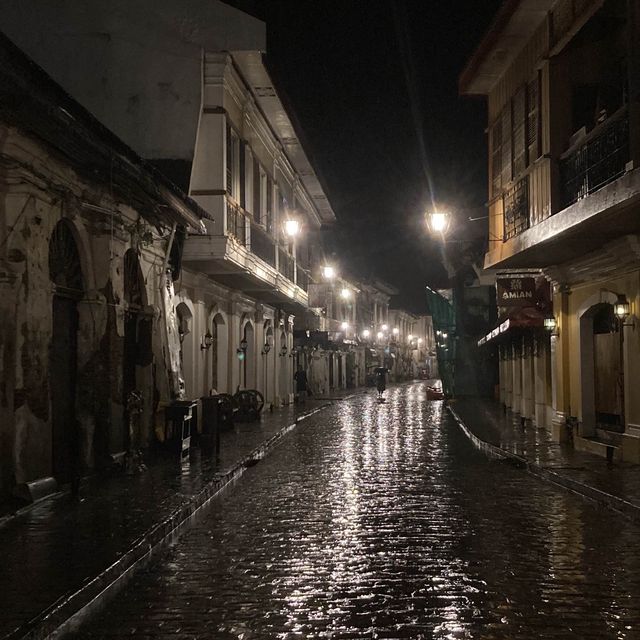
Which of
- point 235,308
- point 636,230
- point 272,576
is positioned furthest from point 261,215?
point 272,576

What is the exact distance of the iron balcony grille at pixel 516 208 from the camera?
51.5 ft

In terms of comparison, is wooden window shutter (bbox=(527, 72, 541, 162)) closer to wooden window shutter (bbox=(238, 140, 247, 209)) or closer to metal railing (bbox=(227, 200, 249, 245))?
metal railing (bbox=(227, 200, 249, 245))

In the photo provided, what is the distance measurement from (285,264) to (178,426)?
43.9 ft

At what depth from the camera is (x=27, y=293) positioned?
925 centimetres

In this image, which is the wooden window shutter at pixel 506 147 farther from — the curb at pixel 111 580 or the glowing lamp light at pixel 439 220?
the curb at pixel 111 580

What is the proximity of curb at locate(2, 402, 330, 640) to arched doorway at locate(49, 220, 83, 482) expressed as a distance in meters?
2.16

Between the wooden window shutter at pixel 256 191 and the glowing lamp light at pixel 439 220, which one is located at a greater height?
the wooden window shutter at pixel 256 191

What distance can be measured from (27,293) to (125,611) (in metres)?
4.67

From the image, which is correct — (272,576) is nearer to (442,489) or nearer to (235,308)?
(442,489)

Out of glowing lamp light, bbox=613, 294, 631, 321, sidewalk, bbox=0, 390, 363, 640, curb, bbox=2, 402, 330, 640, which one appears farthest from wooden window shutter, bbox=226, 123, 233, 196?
curb, bbox=2, 402, 330, 640

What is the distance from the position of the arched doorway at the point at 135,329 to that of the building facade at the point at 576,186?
6930 mm

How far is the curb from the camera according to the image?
5059 mm

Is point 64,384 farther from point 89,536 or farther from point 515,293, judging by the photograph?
point 515,293

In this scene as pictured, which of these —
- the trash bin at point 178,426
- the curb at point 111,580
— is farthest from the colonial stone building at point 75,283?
the curb at point 111,580
